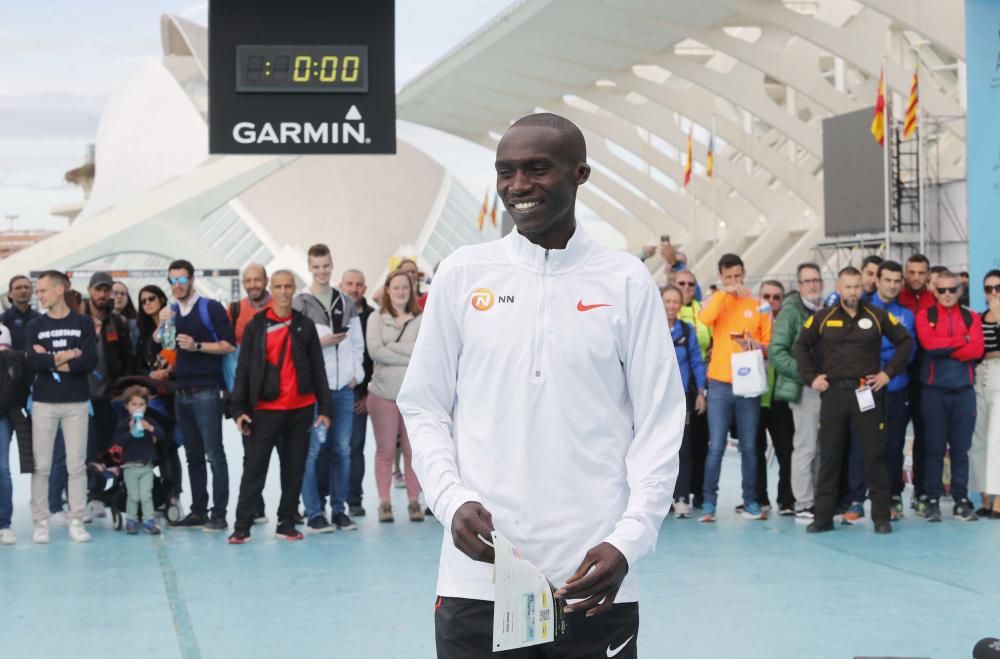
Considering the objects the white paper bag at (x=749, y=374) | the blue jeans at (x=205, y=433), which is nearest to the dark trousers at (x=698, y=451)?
the white paper bag at (x=749, y=374)

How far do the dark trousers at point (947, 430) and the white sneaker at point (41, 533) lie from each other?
21.0 feet

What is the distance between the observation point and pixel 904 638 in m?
5.73

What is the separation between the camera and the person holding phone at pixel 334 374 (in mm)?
9109

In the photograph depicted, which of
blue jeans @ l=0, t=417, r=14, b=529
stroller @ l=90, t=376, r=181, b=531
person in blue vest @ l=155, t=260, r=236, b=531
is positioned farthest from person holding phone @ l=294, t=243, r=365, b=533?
blue jeans @ l=0, t=417, r=14, b=529

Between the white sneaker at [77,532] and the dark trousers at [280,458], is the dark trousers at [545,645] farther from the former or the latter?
the white sneaker at [77,532]

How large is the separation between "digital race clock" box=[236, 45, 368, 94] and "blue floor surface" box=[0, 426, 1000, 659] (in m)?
3.29

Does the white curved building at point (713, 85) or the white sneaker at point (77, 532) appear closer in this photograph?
the white sneaker at point (77, 532)

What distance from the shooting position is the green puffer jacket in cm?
923

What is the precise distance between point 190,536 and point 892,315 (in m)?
5.31

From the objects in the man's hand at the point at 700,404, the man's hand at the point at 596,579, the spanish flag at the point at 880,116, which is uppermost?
the spanish flag at the point at 880,116

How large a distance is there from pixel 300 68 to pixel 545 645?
7.55m

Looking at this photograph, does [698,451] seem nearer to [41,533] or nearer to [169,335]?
[169,335]

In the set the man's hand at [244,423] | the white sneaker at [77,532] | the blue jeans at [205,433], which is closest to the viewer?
the man's hand at [244,423]

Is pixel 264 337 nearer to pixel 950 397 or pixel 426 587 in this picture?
pixel 426 587
